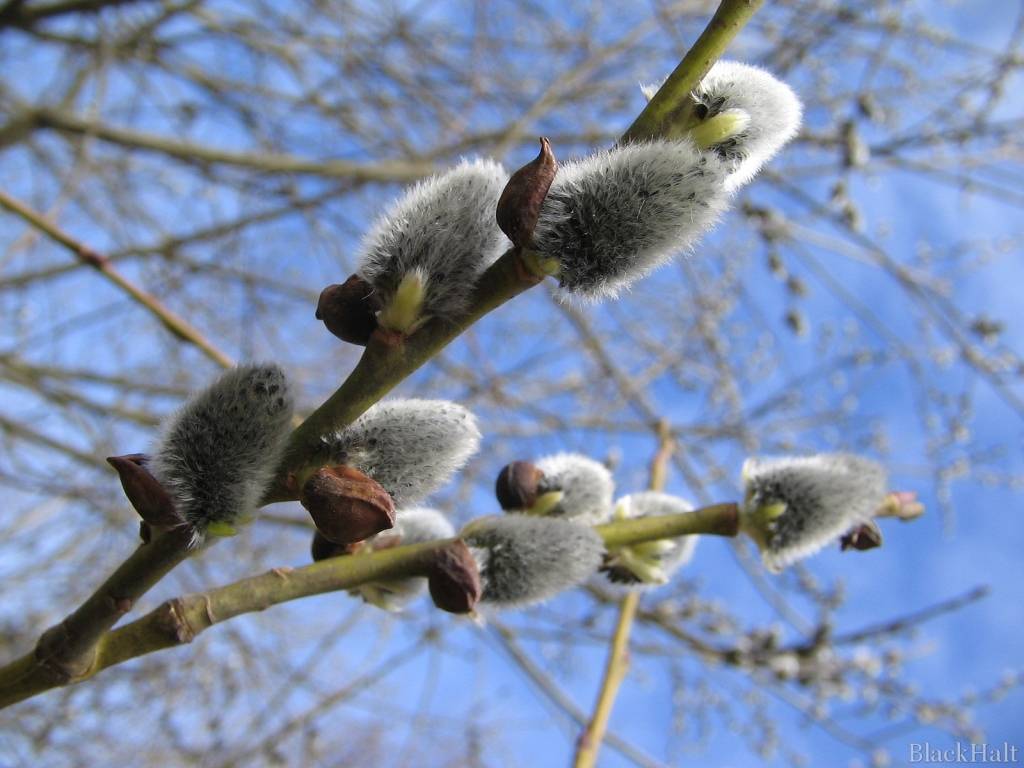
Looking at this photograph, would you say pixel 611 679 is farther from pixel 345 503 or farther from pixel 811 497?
pixel 345 503

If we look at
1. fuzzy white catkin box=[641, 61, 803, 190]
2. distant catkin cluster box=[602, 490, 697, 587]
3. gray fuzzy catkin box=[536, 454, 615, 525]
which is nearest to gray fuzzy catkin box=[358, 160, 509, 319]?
fuzzy white catkin box=[641, 61, 803, 190]

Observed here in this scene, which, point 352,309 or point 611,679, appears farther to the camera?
point 611,679

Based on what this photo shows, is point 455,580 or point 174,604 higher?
point 455,580

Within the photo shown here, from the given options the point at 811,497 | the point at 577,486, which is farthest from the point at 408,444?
the point at 811,497

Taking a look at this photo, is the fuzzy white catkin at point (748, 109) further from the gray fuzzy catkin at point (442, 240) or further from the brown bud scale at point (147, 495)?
the brown bud scale at point (147, 495)

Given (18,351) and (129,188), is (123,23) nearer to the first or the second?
(129,188)
